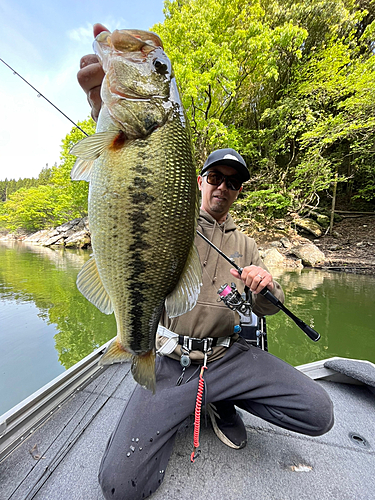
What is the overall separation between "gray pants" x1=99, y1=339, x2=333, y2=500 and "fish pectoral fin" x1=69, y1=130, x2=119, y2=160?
149 centimetres

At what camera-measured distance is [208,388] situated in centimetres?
170

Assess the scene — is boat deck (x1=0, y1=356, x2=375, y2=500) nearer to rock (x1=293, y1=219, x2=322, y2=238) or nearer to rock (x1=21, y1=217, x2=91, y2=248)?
rock (x1=293, y1=219, x2=322, y2=238)

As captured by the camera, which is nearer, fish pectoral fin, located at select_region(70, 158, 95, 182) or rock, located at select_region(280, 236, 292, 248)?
fish pectoral fin, located at select_region(70, 158, 95, 182)

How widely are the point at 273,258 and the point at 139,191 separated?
527 inches

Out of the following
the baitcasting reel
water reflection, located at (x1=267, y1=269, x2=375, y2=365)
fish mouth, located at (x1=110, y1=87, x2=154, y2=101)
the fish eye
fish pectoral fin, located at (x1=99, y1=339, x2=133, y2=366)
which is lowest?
water reflection, located at (x1=267, y1=269, x2=375, y2=365)

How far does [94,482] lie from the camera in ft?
4.94

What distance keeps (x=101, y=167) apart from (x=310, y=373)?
9.70 ft

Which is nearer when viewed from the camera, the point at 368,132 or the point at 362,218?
the point at 368,132

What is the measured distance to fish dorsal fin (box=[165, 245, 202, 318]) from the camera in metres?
1.20

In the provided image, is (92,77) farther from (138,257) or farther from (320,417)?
(320,417)

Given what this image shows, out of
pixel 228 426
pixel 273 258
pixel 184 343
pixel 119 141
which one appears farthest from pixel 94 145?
pixel 273 258

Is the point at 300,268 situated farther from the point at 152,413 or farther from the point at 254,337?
the point at 152,413

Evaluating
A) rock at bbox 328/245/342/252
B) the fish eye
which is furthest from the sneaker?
rock at bbox 328/245/342/252

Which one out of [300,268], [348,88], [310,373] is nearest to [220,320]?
[310,373]
